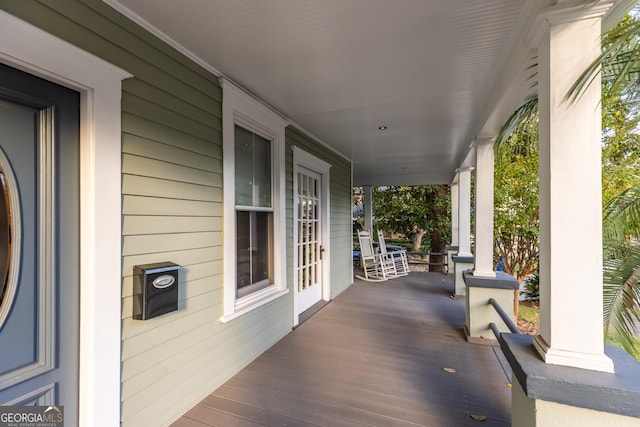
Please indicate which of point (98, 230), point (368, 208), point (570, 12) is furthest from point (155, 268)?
point (368, 208)

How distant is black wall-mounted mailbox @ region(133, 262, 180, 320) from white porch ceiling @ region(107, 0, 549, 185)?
4.76 feet

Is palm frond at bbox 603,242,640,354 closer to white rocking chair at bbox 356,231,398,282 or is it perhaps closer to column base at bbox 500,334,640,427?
column base at bbox 500,334,640,427

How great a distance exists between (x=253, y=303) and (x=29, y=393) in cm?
159

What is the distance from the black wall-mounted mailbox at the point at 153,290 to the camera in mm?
1649

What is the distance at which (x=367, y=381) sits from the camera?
2.37 m

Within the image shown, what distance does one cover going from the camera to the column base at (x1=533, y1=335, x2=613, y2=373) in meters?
1.18

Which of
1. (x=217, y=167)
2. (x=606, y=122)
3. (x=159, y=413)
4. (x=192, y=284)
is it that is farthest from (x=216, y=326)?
(x=606, y=122)

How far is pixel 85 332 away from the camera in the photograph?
1.45m

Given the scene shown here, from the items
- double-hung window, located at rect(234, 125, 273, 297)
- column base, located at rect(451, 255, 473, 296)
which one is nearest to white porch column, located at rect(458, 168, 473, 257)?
column base, located at rect(451, 255, 473, 296)

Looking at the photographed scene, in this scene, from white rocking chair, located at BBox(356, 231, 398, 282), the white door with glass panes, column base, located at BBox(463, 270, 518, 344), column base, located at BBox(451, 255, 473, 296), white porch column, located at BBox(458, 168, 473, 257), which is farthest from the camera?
white rocking chair, located at BBox(356, 231, 398, 282)

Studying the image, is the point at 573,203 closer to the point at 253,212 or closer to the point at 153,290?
the point at 153,290

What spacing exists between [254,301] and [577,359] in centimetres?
230

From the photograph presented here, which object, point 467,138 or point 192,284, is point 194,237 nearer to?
point 192,284

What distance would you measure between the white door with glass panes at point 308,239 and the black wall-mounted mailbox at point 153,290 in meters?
1.96
